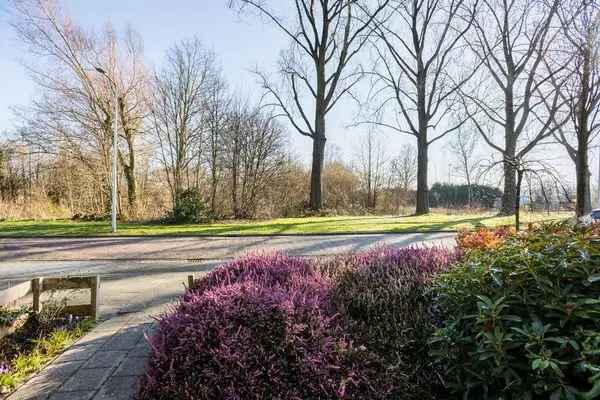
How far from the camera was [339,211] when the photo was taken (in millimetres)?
20891

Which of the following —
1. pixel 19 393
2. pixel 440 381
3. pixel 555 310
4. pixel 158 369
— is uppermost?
pixel 555 310

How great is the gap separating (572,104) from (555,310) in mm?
4733

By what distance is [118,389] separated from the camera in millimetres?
2398

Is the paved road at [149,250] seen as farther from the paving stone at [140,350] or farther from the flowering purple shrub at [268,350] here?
the flowering purple shrub at [268,350]

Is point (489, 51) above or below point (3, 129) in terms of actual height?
above

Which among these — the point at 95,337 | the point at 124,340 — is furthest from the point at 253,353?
the point at 95,337

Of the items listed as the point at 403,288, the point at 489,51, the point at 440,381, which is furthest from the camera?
the point at 489,51

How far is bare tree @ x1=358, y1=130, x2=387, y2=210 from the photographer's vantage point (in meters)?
26.3

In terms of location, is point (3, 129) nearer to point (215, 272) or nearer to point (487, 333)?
point (215, 272)

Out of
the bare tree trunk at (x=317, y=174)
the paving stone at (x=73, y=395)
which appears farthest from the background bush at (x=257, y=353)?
the bare tree trunk at (x=317, y=174)

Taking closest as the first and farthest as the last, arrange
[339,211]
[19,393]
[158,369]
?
[158,369] → [19,393] → [339,211]

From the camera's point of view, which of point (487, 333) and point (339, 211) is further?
point (339, 211)

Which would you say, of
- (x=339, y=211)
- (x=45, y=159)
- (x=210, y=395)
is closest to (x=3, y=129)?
(x=45, y=159)

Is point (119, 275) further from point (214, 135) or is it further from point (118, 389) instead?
point (214, 135)
